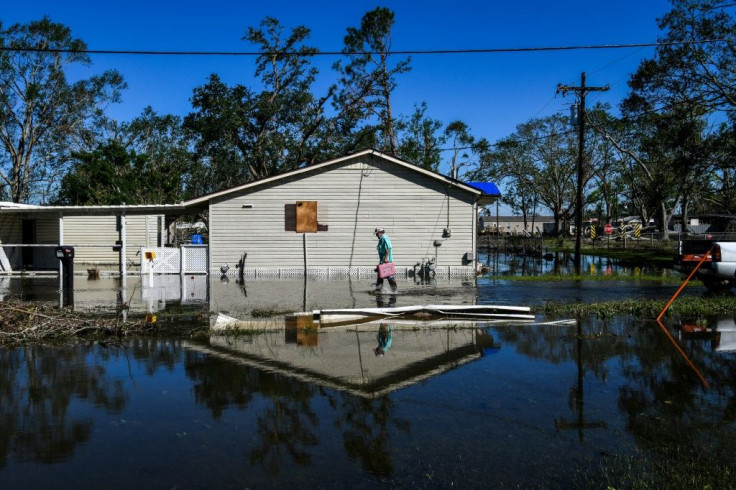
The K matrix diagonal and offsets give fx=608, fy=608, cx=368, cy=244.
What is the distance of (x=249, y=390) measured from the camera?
22.2 feet

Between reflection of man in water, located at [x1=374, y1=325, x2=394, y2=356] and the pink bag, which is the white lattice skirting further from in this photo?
reflection of man in water, located at [x1=374, y1=325, x2=394, y2=356]

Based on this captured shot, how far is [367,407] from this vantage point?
241 inches

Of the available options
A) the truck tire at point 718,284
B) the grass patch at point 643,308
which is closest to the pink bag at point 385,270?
the grass patch at point 643,308

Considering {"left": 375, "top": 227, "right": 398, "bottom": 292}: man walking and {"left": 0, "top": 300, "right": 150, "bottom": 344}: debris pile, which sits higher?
{"left": 375, "top": 227, "right": 398, "bottom": 292}: man walking

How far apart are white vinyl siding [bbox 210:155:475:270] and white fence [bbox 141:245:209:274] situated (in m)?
0.66

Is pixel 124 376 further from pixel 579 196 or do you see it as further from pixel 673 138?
pixel 673 138

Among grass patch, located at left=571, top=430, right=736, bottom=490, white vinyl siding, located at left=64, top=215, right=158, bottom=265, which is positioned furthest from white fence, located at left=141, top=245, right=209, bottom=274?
grass patch, located at left=571, top=430, right=736, bottom=490

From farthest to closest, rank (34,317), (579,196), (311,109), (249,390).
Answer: (311,109) < (579,196) < (34,317) < (249,390)

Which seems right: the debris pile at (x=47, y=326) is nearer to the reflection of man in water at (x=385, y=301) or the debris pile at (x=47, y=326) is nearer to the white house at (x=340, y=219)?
the reflection of man in water at (x=385, y=301)

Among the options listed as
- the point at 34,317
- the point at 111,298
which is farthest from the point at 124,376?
the point at 111,298

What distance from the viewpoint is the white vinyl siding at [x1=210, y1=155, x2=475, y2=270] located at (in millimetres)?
23797

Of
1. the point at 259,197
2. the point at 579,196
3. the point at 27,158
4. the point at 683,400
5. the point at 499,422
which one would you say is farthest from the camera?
the point at 27,158

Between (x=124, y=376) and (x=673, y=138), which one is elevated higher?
(x=673, y=138)

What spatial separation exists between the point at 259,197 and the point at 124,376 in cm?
1678
